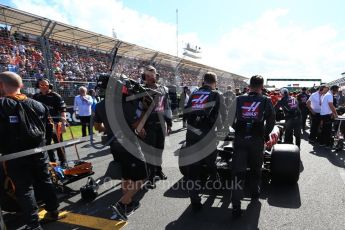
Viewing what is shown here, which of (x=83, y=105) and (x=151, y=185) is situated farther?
(x=83, y=105)

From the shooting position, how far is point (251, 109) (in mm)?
4074

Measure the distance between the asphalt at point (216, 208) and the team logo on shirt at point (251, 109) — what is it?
130 centimetres

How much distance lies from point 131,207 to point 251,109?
2149 millimetres

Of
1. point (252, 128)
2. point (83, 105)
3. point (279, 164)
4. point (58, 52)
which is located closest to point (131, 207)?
point (252, 128)

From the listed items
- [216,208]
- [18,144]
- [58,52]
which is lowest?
[216,208]

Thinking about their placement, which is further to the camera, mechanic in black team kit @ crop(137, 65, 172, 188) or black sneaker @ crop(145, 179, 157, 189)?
black sneaker @ crop(145, 179, 157, 189)

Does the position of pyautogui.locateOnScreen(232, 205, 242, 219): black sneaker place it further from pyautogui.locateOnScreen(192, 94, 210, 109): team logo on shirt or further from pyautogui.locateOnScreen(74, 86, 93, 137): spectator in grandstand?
pyautogui.locateOnScreen(74, 86, 93, 137): spectator in grandstand

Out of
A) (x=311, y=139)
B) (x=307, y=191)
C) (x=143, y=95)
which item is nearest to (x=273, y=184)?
(x=307, y=191)

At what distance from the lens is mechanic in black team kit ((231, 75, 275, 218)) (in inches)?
160

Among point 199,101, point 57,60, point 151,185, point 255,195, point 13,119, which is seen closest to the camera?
point 13,119

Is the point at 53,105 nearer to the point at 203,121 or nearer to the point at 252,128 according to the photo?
the point at 203,121

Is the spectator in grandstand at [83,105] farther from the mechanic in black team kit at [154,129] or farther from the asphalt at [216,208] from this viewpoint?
the mechanic in black team kit at [154,129]

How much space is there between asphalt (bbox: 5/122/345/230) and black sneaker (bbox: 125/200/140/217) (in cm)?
7

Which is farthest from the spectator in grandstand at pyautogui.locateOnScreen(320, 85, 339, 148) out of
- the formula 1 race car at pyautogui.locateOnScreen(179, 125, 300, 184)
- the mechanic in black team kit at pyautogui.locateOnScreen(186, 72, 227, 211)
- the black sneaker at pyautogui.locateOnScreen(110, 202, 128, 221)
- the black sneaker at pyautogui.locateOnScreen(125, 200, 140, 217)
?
the black sneaker at pyautogui.locateOnScreen(110, 202, 128, 221)
